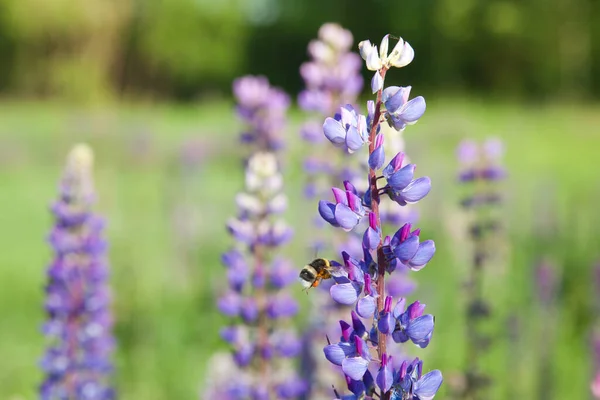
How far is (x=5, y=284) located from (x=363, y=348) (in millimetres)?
5624

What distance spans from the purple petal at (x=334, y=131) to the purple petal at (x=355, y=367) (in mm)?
299

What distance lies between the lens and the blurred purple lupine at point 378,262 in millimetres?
1074

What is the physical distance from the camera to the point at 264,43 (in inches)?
1437

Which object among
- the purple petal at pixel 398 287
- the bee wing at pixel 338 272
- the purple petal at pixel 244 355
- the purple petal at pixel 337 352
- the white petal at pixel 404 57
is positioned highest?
the white petal at pixel 404 57

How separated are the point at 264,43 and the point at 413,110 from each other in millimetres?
36043

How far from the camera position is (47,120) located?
769 inches

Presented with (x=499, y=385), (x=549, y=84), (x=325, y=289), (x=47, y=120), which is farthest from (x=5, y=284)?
(x=549, y=84)

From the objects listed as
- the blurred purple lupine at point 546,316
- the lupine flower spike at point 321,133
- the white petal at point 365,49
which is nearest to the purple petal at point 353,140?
the white petal at point 365,49

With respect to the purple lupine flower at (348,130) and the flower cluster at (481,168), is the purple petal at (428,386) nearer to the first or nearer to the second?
the purple lupine flower at (348,130)

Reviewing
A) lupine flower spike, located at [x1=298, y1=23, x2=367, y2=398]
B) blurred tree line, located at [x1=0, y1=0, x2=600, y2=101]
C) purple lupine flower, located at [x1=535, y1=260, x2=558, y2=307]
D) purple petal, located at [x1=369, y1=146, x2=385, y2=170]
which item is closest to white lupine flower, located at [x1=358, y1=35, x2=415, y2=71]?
purple petal, located at [x1=369, y1=146, x2=385, y2=170]

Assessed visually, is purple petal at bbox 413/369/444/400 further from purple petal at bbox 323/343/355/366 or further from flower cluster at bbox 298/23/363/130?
flower cluster at bbox 298/23/363/130

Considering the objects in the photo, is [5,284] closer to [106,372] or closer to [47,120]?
[106,372]

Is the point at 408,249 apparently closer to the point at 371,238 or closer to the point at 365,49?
the point at 371,238

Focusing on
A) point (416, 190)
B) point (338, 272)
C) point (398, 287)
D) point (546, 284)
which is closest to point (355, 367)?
point (338, 272)
